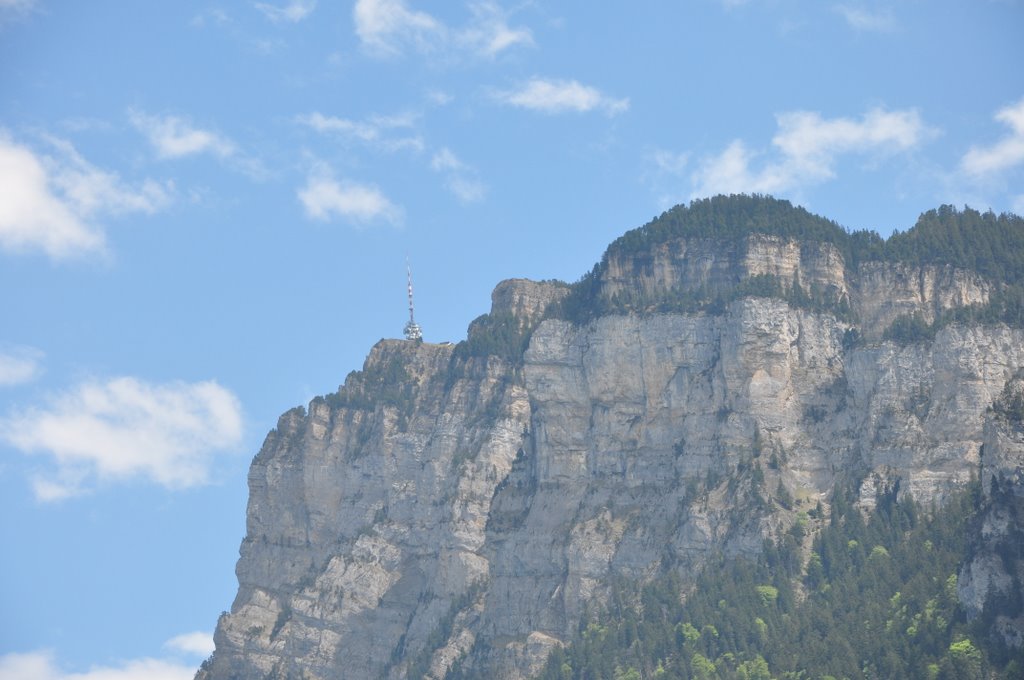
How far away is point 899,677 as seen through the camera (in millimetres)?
199750

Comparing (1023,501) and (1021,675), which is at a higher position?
(1023,501)

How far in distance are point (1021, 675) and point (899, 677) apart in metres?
11.3

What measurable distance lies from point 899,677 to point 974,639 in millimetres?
6208

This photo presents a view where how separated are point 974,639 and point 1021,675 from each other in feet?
24.7

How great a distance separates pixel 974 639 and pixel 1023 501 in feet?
35.4

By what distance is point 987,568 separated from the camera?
19950 cm

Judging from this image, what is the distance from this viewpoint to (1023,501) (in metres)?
200

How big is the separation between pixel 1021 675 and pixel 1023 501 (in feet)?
47.9

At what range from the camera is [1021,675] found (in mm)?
191250

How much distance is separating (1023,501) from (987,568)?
559 centimetres

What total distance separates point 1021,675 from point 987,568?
423 inches

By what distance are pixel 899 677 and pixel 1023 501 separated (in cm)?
1580
